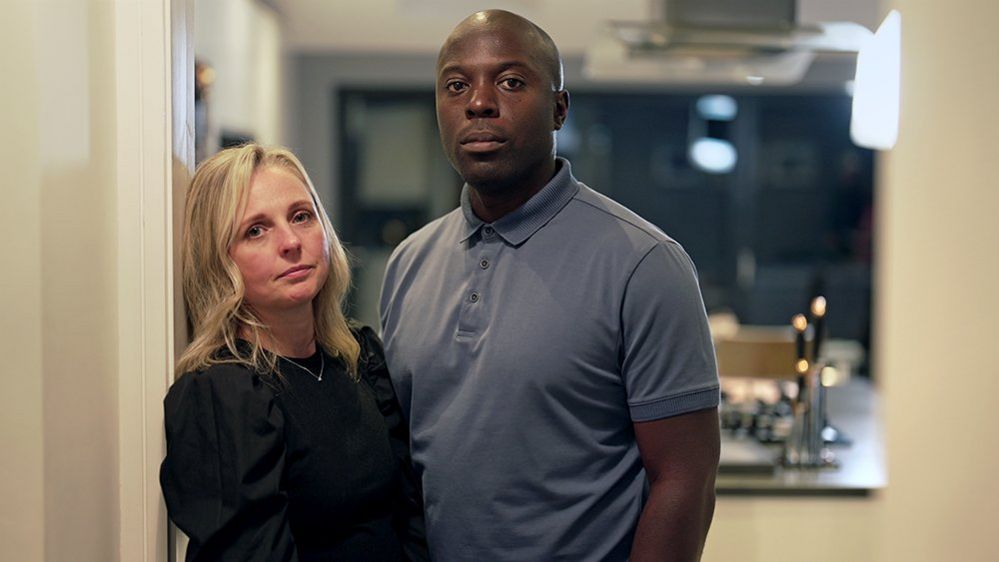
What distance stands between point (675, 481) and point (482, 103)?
0.60 metres

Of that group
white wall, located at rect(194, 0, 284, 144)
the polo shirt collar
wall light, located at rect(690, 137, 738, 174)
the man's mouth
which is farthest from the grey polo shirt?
wall light, located at rect(690, 137, 738, 174)

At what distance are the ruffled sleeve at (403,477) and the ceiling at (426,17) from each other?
3360 millimetres

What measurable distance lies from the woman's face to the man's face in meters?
0.25

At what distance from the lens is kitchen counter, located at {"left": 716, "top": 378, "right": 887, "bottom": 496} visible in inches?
100

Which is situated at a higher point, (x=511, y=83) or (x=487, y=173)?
(x=511, y=83)

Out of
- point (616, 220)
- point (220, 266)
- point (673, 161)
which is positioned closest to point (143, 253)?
point (220, 266)

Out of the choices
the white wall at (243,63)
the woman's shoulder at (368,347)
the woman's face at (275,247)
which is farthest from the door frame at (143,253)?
the white wall at (243,63)

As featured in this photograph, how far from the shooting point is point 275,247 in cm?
147

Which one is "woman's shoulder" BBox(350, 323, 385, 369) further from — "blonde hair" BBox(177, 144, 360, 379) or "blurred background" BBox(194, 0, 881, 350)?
"blurred background" BBox(194, 0, 881, 350)

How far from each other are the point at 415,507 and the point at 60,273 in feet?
2.17

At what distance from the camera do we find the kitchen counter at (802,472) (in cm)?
254

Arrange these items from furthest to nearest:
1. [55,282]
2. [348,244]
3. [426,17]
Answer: [426,17], [348,244], [55,282]

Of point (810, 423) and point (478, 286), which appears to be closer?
point (478, 286)

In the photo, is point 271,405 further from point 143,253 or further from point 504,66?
point 504,66
